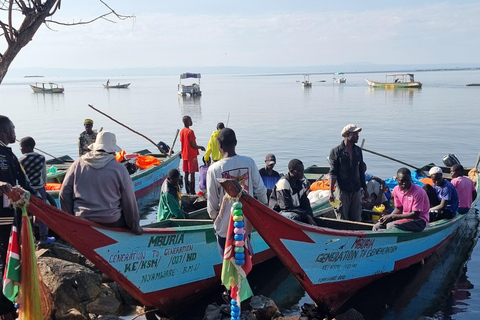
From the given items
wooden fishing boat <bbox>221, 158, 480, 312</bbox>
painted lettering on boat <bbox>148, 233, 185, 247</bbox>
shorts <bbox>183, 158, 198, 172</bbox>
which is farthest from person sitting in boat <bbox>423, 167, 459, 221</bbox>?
shorts <bbox>183, 158, 198, 172</bbox>

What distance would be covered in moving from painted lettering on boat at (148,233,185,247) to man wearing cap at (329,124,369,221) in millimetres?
2743

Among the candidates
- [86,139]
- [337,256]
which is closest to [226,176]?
[337,256]

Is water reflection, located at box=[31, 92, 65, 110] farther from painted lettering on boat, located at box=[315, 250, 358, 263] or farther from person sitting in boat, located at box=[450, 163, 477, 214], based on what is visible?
painted lettering on boat, located at box=[315, 250, 358, 263]

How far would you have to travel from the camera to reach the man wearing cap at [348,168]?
7.77m

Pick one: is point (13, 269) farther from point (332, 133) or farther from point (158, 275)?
point (332, 133)

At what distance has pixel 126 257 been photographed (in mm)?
5781

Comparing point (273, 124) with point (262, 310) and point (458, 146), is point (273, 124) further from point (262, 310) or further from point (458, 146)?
point (262, 310)

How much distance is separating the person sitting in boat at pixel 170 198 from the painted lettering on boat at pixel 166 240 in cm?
113

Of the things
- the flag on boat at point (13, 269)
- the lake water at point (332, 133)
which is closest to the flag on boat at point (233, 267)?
the flag on boat at point (13, 269)

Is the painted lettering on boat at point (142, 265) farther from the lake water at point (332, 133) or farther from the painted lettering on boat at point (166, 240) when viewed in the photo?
the lake water at point (332, 133)

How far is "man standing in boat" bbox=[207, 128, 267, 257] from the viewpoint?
17.3ft

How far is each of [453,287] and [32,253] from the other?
665 cm

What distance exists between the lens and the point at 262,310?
6.29 metres

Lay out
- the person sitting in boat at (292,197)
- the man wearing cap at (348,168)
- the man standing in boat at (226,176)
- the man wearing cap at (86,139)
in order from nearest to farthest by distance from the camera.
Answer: the man standing in boat at (226,176) < the person sitting in boat at (292,197) < the man wearing cap at (348,168) < the man wearing cap at (86,139)
